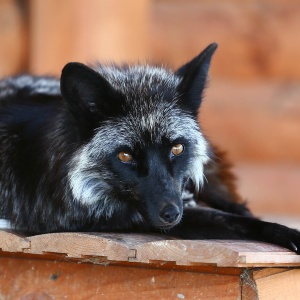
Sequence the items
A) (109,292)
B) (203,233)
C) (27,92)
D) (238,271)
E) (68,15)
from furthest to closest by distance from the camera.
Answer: (68,15) → (27,92) → (203,233) → (109,292) → (238,271)

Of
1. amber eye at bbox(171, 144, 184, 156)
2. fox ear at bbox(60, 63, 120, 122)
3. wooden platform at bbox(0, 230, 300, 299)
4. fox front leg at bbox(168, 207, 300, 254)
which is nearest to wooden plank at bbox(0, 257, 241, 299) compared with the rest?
wooden platform at bbox(0, 230, 300, 299)

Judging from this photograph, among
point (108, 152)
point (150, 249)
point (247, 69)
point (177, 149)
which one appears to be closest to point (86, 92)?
point (108, 152)

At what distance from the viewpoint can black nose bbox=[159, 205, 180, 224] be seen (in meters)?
3.01

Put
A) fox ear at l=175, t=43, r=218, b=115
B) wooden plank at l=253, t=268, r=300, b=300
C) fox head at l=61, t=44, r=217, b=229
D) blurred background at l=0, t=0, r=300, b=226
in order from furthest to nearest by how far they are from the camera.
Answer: blurred background at l=0, t=0, r=300, b=226 → fox ear at l=175, t=43, r=218, b=115 → fox head at l=61, t=44, r=217, b=229 → wooden plank at l=253, t=268, r=300, b=300

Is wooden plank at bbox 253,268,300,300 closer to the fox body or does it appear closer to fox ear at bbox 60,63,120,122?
the fox body

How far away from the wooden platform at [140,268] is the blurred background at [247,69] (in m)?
3.73

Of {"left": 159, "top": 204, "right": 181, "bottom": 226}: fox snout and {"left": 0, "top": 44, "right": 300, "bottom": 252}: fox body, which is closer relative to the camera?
{"left": 159, "top": 204, "right": 181, "bottom": 226}: fox snout

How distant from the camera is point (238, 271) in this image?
2.90 m

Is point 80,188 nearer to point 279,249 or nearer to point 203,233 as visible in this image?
point 203,233

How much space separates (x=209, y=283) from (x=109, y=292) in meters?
0.41

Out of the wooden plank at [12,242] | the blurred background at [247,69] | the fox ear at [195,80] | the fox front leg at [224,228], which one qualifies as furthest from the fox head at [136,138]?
the blurred background at [247,69]

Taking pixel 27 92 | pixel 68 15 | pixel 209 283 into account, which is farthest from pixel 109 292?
pixel 68 15

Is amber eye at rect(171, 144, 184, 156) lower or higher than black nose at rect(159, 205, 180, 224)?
higher

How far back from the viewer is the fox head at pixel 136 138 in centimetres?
312
